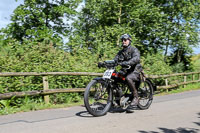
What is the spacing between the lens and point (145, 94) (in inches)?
257

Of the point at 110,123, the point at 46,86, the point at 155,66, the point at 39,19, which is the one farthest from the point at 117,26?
the point at 110,123

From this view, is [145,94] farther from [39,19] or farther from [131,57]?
[39,19]

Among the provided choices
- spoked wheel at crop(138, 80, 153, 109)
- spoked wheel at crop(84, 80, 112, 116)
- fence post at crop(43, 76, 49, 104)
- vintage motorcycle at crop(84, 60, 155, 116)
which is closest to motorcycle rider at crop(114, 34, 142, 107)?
vintage motorcycle at crop(84, 60, 155, 116)

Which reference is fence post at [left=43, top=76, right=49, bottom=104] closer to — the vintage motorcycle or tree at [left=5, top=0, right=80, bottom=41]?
→ the vintage motorcycle

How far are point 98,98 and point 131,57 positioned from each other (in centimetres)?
141

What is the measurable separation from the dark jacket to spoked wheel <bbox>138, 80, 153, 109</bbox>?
24.2 inches

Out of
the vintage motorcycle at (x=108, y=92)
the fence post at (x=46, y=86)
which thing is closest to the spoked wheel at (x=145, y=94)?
the vintage motorcycle at (x=108, y=92)

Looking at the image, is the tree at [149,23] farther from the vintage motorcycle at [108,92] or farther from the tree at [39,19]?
the vintage motorcycle at [108,92]

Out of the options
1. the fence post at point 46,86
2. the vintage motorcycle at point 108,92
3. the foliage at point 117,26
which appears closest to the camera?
the vintage motorcycle at point 108,92

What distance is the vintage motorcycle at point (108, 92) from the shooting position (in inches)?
205

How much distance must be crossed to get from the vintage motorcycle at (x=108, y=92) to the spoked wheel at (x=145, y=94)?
0.50 feet

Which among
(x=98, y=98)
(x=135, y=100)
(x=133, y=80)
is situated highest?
(x=133, y=80)

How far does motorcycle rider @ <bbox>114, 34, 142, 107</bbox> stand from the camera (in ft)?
18.6

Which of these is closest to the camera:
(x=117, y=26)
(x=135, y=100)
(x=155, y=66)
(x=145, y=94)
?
(x=135, y=100)
